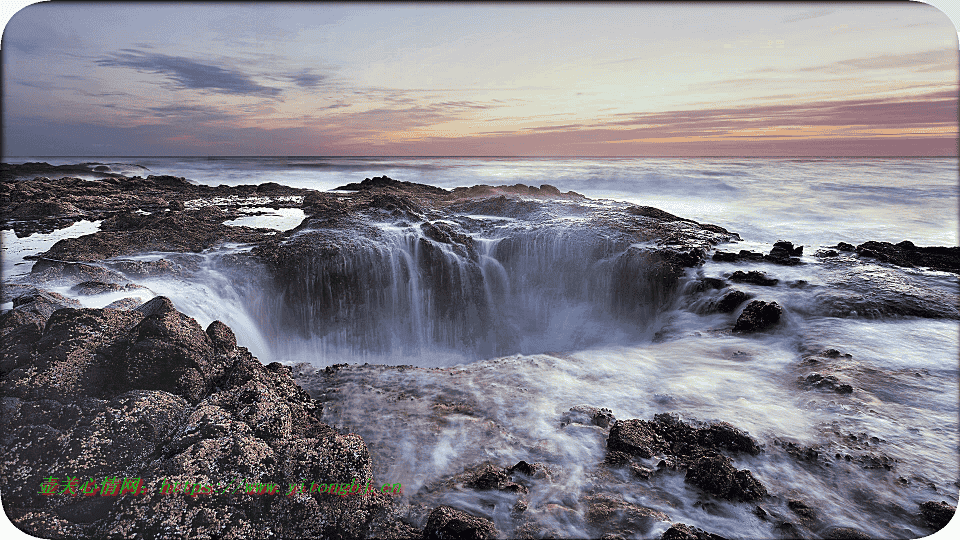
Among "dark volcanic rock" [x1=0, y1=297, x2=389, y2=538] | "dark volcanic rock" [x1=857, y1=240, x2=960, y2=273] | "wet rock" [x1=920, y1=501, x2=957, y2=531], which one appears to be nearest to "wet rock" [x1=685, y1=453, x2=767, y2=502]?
"wet rock" [x1=920, y1=501, x2=957, y2=531]

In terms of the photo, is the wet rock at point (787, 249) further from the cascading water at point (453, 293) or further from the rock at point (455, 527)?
the rock at point (455, 527)

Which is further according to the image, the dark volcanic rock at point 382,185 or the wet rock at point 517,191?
the dark volcanic rock at point 382,185

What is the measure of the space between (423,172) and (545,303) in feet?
28.7

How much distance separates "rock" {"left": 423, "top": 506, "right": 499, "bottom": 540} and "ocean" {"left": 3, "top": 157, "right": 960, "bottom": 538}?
0.16 metres

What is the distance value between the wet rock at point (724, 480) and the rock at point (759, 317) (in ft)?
10.4

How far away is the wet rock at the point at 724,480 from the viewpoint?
276cm

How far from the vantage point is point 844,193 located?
1229 cm

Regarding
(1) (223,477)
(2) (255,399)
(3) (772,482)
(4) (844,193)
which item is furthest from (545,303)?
(4) (844,193)

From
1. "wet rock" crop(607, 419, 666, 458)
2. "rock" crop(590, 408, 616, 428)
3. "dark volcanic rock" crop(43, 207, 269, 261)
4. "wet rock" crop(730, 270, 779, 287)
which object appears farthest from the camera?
"wet rock" crop(730, 270, 779, 287)

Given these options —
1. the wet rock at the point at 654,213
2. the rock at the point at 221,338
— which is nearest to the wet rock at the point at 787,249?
the wet rock at the point at 654,213

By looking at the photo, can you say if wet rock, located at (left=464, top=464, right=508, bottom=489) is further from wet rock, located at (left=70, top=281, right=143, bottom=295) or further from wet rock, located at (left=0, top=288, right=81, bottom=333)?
wet rock, located at (left=70, top=281, right=143, bottom=295)

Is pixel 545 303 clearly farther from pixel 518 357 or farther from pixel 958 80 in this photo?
pixel 958 80


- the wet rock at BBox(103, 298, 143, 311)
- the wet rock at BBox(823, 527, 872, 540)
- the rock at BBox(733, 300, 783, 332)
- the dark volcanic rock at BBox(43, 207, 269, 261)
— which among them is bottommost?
the wet rock at BBox(823, 527, 872, 540)

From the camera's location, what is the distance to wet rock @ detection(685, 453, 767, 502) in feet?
9.05
